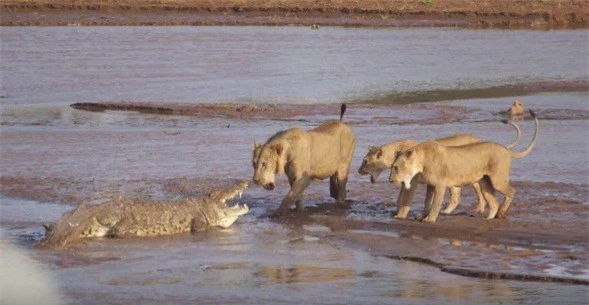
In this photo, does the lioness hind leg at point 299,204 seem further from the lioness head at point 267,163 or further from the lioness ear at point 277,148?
the lioness ear at point 277,148

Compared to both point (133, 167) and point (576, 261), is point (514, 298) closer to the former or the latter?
point (576, 261)

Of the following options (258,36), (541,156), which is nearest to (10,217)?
(541,156)

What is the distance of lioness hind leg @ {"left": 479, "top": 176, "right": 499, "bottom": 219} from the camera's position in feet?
43.9

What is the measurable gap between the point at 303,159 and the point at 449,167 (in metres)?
1.64

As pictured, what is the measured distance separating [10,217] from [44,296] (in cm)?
361

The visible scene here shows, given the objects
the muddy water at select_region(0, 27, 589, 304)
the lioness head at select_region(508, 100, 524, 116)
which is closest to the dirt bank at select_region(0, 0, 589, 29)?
the muddy water at select_region(0, 27, 589, 304)

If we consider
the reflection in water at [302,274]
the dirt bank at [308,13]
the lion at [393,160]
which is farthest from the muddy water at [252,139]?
the dirt bank at [308,13]

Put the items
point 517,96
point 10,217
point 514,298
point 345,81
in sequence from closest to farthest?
1. point 514,298
2. point 10,217
3. point 517,96
4. point 345,81

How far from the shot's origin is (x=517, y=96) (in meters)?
26.7

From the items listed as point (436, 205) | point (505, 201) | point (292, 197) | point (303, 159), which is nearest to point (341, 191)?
point (303, 159)

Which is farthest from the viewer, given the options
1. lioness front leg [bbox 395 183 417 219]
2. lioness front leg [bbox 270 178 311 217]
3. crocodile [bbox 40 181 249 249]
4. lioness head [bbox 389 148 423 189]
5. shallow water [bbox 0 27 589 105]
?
shallow water [bbox 0 27 589 105]

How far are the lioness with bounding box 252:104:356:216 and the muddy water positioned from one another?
1.14ft

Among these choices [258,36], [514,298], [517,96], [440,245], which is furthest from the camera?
[258,36]

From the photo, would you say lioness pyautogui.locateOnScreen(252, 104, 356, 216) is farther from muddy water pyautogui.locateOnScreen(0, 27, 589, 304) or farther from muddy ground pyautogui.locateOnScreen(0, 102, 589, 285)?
muddy water pyautogui.locateOnScreen(0, 27, 589, 304)
